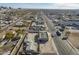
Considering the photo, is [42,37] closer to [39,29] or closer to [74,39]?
[39,29]

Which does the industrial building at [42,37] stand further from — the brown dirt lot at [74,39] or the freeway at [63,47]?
the brown dirt lot at [74,39]

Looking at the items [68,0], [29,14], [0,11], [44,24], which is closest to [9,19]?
[0,11]

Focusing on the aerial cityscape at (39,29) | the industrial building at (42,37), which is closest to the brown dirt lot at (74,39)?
the aerial cityscape at (39,29)

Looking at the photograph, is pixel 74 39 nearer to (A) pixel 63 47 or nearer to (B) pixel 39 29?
(A) pixel 63 47

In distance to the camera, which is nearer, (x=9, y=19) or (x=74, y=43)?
(x=74, y=43)

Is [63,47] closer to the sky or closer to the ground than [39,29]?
closer to the ground

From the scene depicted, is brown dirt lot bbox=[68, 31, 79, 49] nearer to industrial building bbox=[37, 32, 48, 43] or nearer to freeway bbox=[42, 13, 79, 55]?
freeway bbox=[42, 13, 79, 55]

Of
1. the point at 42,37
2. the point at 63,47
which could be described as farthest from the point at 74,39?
the point at 42,37
